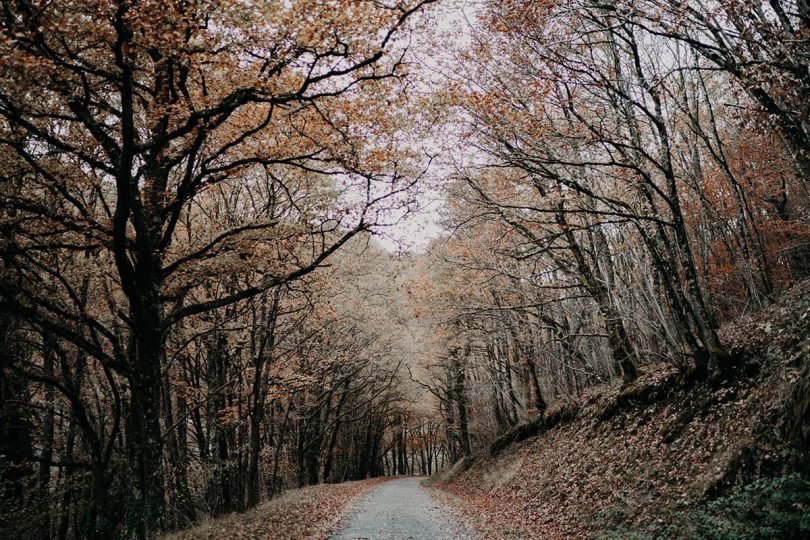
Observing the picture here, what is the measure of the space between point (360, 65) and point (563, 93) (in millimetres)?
6680

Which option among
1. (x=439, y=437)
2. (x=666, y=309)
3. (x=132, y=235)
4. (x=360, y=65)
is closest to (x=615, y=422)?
(x=666, y=309)

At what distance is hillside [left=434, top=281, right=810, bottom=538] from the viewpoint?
5301mm

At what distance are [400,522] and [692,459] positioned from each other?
753 centimetres

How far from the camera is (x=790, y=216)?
57.0 feet

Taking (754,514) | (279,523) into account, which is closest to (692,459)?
(754,514)

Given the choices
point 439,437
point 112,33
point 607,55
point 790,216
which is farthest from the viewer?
point 439,437

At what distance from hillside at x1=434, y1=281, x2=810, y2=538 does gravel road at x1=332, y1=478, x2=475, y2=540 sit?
0.87m

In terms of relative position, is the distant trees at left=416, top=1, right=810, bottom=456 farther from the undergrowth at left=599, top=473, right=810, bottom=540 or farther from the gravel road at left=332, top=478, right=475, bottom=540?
the gravel road at left=332, top=478, right=475, bottom=540

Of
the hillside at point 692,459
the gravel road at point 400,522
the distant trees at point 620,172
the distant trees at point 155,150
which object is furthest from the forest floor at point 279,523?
the distant trees at point 620,172

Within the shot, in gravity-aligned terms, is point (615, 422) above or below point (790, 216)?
below

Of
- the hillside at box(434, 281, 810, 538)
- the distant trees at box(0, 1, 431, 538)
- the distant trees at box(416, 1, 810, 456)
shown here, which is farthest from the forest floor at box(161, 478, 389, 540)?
the distant trees at box(416, 1, 810, 456)

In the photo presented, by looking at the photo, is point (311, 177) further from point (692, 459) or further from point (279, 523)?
point (692, 459)

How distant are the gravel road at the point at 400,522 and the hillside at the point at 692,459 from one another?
34.3 inches

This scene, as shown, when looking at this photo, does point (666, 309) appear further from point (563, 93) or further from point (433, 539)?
point (433, 539)
